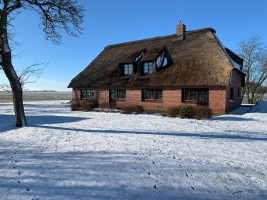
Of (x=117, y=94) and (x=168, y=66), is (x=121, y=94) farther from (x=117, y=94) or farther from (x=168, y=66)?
(x=168, y=66)

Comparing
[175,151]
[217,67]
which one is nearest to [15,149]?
[175,151]

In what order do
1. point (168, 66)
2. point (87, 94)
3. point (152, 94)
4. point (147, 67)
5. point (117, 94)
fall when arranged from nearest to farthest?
point (168, 66) < point (152, 94) < point (147, 67) < point (117, 94) < point (87, 94)

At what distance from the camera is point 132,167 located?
5.34m

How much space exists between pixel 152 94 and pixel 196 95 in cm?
419

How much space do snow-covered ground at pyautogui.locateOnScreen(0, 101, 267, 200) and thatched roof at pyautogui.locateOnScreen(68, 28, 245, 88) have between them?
31.1 feet

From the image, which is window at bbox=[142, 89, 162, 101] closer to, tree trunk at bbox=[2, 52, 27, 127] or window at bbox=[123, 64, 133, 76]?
window at bbox=[123, 64, 133, 76]

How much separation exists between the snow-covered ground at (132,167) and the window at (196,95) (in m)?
9.26

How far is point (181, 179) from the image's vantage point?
15.5ft

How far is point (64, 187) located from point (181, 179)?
2432mm

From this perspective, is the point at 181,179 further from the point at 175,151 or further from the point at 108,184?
the point at 175,151

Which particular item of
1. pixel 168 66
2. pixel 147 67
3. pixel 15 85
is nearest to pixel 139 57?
pixel 147 67

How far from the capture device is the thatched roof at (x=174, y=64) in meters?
17.7

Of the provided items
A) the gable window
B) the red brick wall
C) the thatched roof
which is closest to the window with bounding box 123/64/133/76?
the thatched roof

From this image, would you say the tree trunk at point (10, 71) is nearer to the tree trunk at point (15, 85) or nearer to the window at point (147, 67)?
the tree trunk at point (15, 85)
